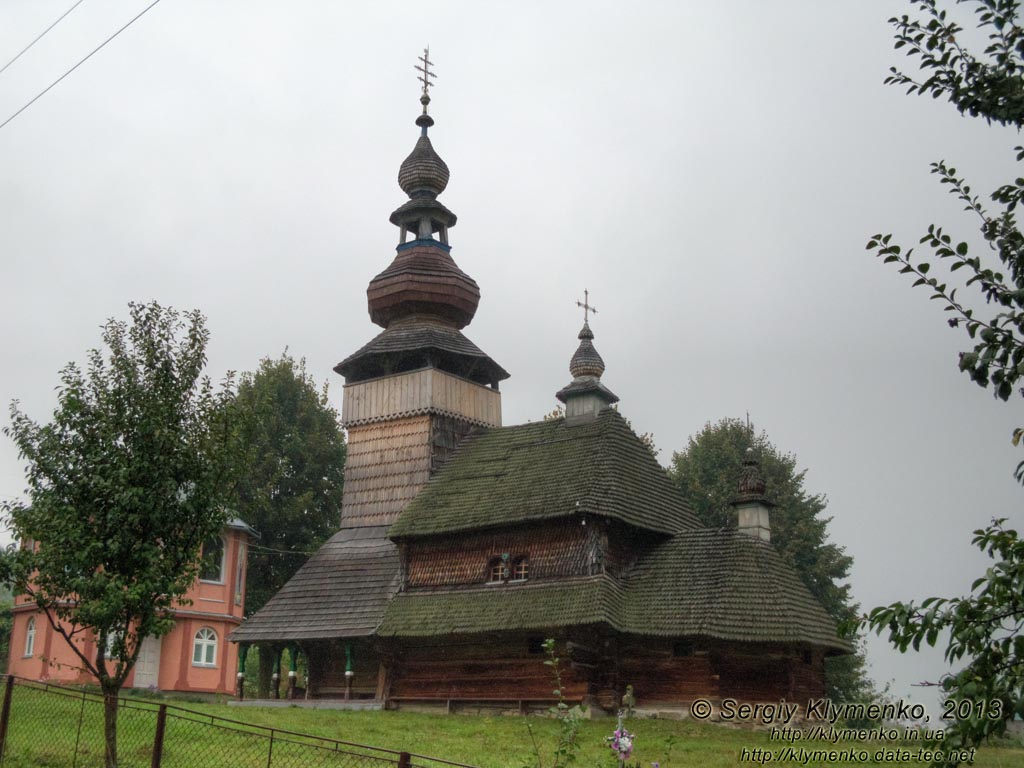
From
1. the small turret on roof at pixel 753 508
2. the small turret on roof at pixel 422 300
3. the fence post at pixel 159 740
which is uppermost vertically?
the small turret on roof at pixel 422 300

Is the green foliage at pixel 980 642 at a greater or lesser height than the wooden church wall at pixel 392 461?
lesser

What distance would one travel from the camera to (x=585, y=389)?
1155 inches

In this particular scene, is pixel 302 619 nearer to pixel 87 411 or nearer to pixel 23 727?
pixel 23 727

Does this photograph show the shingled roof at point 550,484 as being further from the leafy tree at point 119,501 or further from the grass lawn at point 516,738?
the leafy tree at point 119,501

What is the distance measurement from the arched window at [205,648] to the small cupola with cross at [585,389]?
44.1ft

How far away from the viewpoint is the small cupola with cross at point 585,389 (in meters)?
29.3

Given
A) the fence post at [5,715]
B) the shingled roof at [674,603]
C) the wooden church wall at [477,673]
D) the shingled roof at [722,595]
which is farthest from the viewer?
the wooden church wall at [477,673]

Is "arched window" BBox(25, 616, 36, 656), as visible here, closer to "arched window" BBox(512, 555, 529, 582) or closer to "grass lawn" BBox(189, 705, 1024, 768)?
"grass lawn" BBox(189, 705, 1024, 768)

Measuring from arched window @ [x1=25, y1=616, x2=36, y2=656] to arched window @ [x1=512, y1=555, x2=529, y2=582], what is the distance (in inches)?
682

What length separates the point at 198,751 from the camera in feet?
49.3

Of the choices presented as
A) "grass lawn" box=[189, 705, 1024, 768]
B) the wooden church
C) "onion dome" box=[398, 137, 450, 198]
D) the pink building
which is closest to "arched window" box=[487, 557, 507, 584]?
the wooden church

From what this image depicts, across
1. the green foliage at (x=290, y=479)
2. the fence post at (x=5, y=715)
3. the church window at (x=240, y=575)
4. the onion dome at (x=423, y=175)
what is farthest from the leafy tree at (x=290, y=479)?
the fence post at (x=5, y=715)

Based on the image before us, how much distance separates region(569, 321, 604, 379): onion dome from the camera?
30.6 metres

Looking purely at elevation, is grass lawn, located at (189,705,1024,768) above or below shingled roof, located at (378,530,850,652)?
below
